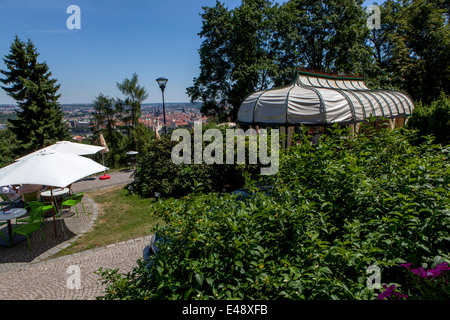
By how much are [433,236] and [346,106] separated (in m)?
12.5

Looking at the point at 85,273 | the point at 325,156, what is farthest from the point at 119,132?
the point at 325,156

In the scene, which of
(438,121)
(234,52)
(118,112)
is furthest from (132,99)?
(438,121)

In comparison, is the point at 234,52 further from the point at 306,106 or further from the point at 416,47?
the point at 416,47

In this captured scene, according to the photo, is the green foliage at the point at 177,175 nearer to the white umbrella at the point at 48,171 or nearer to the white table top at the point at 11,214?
the white umbrella at the point at 48,171

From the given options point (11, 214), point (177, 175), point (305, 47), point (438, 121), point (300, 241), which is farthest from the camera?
point (305, 47)

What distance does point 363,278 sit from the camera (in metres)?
1.82

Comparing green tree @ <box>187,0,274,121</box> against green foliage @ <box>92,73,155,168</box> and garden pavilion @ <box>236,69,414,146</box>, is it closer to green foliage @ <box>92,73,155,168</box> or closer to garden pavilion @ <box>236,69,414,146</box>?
garden pavilion @ <box>236,69,414,146</box>

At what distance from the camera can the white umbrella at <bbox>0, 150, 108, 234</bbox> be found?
6367 mm

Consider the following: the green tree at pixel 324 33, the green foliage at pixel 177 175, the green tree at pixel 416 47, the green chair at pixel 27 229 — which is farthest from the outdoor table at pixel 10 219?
the green tree at pixel 416 47

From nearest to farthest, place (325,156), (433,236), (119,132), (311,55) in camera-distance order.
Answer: (433,236) → (325,156) → (311,55) → (119,132)

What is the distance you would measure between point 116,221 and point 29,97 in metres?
26.8

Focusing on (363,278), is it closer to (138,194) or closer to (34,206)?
(34,206)

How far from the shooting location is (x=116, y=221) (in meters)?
8.30

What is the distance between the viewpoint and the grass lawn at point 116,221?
6961mm
